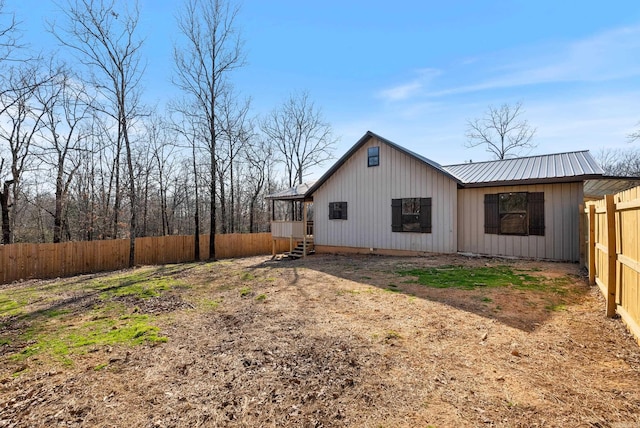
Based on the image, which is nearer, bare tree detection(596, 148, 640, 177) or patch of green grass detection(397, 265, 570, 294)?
patch of green grass detection(397, 265, 570, 294)

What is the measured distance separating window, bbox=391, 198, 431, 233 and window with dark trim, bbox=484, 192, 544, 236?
192cm

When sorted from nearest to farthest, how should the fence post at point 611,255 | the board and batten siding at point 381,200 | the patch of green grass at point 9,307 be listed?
the fence post at point 611,255, the patch of green grass at point 9,307, the board and batten siding at point 381,200

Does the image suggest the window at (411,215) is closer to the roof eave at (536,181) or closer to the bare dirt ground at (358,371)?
the roof eave at (536,181)

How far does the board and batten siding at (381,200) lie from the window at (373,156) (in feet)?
0.50

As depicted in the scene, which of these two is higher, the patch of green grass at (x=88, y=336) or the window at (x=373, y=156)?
the window at (x=373, y=156)

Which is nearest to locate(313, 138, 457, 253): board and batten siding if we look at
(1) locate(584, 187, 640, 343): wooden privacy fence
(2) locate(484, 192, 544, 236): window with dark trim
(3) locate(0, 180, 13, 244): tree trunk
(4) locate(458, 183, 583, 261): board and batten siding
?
(4) locate(458, 183, 583, 261): board and batten siding

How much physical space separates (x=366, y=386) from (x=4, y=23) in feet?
33.6

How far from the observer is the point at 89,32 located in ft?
39.4

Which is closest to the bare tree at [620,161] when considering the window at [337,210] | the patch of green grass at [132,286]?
the window at [337,210]

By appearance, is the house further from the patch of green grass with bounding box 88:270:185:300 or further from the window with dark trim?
the patch of green grass with bounding box 88:270:185:300

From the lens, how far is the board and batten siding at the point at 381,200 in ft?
35.4

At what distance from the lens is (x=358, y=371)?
297cm

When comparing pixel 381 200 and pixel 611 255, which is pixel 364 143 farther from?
pixel 611 255

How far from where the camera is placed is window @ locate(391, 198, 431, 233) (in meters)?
11.1
